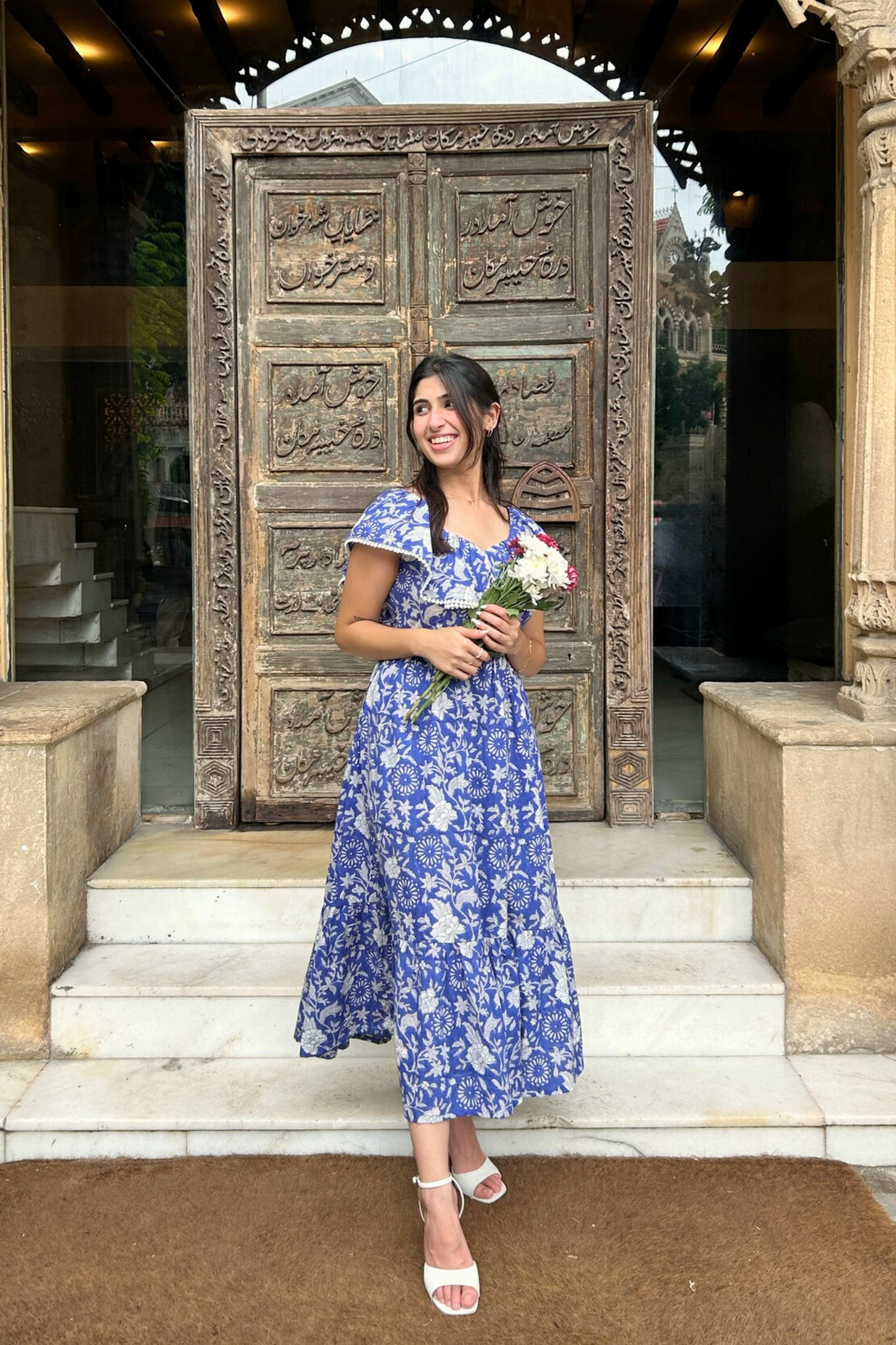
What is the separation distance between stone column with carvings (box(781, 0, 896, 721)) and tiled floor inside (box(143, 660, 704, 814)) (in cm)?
122

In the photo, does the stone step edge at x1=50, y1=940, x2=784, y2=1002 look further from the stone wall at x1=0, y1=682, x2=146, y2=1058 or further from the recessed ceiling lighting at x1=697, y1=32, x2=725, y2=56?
the recessed ceiling lighting at x1=697, y1=32, x2=725, y2=56

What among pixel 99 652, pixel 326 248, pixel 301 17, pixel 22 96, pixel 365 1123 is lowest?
pixel 365 1123

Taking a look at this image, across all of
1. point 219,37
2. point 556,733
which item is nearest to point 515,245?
point 219,37

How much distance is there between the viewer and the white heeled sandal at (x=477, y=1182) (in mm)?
2779

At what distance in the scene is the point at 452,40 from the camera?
4.47 meters

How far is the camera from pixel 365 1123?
3.01 meters

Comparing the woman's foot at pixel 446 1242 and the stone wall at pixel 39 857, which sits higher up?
the stone wall at pixel 39 857

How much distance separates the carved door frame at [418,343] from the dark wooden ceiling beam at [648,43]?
0.80ft

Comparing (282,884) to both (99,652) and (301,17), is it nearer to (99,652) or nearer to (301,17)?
(99,652)

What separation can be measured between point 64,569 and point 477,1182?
2.99 m

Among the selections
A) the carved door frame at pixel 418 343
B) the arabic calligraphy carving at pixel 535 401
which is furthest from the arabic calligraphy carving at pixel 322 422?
the arabic calligraphy carving at pixel 535 401

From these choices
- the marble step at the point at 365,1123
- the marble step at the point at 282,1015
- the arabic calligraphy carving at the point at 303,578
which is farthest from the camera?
the arabic calligraphy carving at the point at 303,578

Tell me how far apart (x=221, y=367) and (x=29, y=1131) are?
2.69 meters

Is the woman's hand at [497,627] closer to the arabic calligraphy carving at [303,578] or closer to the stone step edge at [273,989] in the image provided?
the stone step edge at [273,989]
